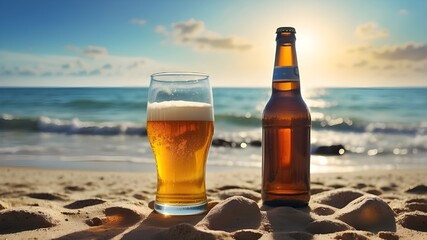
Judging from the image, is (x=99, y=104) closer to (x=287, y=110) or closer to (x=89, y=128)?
(x=89, y=128)

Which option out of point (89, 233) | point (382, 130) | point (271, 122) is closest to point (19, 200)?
Result: point (89, 233)

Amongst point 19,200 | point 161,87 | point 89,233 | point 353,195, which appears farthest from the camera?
point 19,200

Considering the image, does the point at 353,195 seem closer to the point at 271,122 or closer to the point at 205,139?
the point at 271,122

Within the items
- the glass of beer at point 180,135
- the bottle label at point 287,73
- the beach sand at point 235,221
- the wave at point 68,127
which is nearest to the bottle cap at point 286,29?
the bottle label at point 287,73

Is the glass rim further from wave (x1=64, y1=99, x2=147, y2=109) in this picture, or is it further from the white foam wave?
wave (x1=64, y1=99, x2=147, y2=109)

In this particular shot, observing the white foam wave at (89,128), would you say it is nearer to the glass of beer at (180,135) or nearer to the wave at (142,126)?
the wave at (142,126)

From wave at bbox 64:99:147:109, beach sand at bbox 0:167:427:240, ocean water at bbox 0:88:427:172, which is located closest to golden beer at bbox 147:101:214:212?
beach sand at bbox 0:167:427:240

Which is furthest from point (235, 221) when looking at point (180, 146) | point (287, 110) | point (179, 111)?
point (287, 110)
